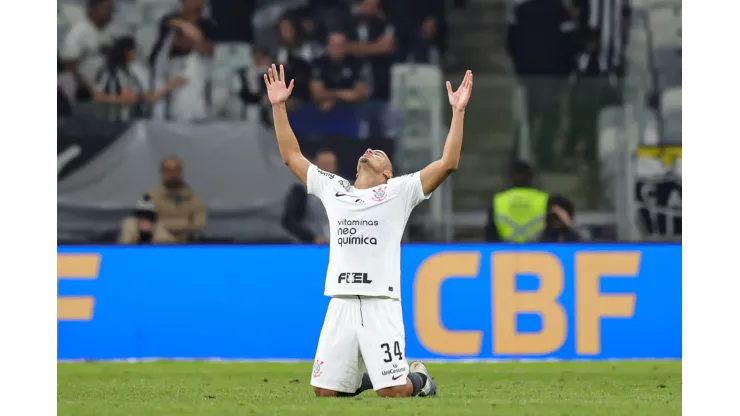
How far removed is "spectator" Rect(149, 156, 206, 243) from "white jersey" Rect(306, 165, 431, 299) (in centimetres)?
577

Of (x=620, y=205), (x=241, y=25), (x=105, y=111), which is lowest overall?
(x=620, y=205)

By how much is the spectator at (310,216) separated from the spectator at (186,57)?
134 centimetres

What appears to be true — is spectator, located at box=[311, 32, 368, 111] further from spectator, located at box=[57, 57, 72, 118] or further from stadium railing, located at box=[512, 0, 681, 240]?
spectator, located at box=[57, 57, 72, 118]

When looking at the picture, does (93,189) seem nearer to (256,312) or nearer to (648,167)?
(256,312)

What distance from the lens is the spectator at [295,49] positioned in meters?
14.2

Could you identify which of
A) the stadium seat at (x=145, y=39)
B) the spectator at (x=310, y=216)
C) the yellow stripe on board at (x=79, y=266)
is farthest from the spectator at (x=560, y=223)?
the stadium seat at (x=145, y=39)

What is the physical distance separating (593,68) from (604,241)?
1.94 meters

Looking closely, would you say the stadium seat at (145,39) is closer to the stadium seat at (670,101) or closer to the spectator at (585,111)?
the spectator at (585,111)

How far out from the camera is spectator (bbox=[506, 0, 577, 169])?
13.8 metres

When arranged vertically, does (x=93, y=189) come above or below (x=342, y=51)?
below

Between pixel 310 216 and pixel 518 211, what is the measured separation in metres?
2.06

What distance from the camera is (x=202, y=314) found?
13.0 meters
